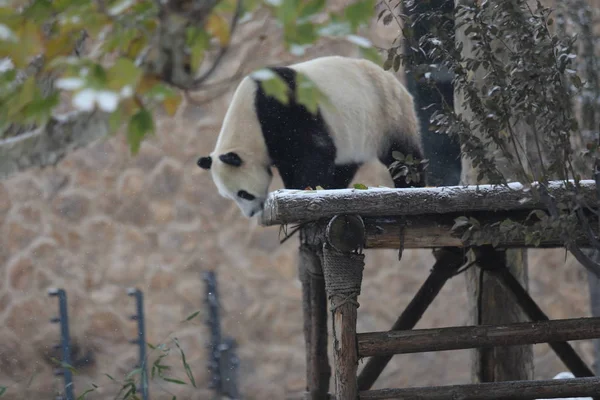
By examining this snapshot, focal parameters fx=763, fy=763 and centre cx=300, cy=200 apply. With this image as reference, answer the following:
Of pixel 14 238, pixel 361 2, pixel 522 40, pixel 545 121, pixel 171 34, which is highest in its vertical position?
pixel 361 2

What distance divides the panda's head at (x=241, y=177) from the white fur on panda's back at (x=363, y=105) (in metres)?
0.44

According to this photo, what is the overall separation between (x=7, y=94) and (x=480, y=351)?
2.93m

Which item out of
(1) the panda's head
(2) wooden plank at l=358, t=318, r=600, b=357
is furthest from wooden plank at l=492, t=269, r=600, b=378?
(1) the panda's head

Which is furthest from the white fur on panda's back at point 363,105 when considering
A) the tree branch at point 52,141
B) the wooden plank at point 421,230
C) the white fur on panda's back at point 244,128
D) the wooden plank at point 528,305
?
the tree branch at point 52,141

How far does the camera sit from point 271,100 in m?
3.62

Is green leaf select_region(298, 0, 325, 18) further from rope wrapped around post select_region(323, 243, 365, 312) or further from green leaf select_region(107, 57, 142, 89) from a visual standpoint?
rope wrapped around post select_region(323, 243, 365, 312)

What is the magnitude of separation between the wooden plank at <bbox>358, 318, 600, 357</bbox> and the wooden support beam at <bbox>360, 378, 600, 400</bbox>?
0.14 meters

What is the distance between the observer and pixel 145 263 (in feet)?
18.6

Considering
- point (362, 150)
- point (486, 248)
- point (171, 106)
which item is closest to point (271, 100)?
point (362, 150)

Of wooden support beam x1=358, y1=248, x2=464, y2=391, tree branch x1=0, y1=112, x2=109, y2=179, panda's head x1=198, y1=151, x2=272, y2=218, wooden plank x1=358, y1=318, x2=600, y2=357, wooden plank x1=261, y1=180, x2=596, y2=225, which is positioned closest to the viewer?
tree branch x1=0, y1=112, x2=109, y2=179

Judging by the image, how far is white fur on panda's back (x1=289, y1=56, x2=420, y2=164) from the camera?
12.2 feet

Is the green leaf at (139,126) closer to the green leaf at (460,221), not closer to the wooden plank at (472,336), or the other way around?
the green leaf at (460,221)

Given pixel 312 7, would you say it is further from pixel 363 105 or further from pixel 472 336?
pixel 363 105

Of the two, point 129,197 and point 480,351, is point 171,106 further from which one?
point 129,197
